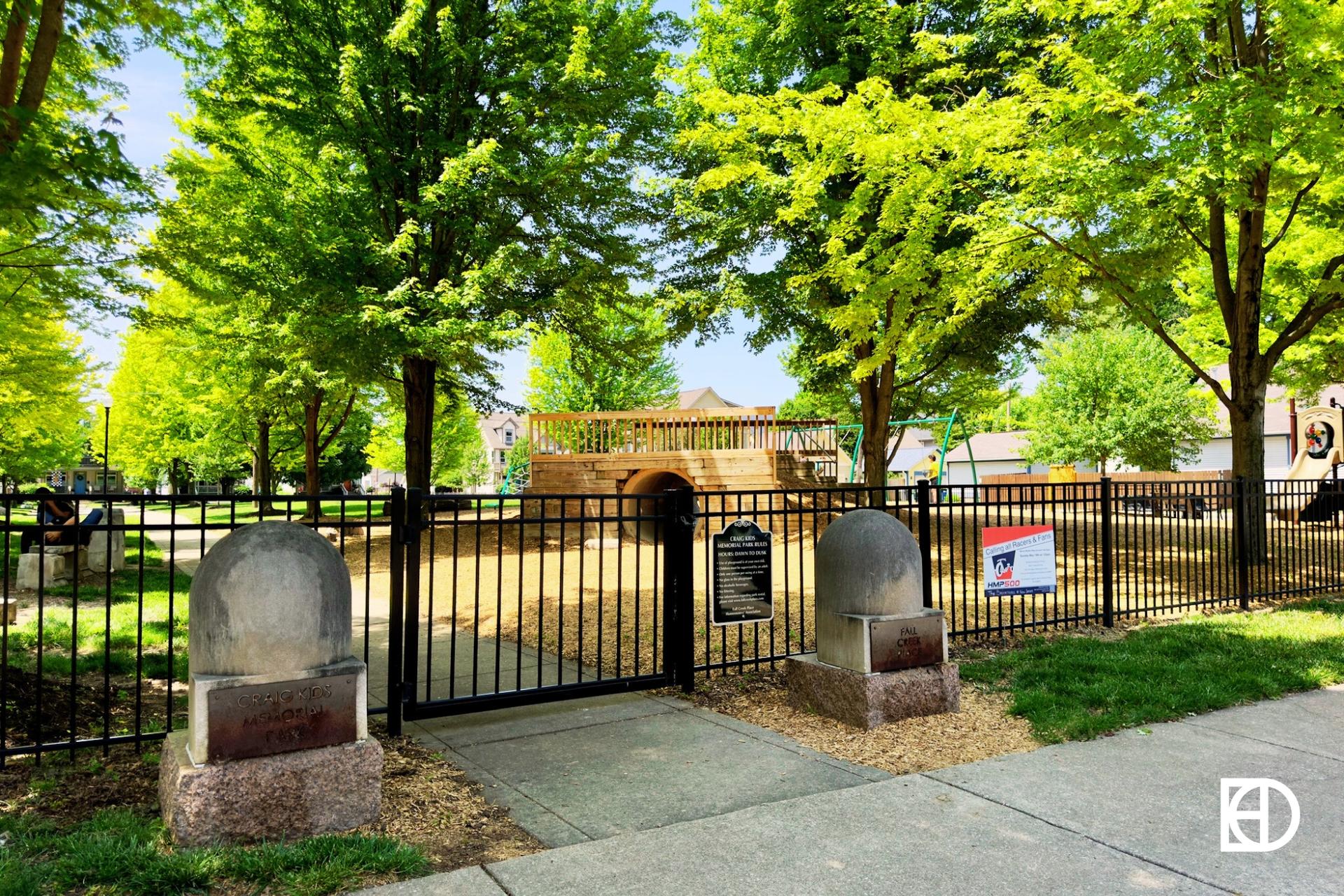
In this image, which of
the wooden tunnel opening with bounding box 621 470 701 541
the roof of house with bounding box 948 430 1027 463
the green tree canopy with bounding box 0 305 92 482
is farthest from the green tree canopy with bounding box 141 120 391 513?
the roof of house with bounding box 948 430 1027 463

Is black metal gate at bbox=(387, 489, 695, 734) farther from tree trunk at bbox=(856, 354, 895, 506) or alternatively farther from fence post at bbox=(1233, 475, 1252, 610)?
fence post at bbox=(1233, 475, 1252, 610)

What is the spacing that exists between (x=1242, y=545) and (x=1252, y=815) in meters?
7.11

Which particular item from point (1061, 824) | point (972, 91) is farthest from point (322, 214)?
point (1061, 824)

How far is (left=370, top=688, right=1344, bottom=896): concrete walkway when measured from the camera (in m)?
3.16

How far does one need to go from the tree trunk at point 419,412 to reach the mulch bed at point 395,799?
416 inches

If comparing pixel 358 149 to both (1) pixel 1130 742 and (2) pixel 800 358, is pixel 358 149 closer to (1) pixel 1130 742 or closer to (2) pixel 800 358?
(2) pixel 800 358

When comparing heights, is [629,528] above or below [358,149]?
below

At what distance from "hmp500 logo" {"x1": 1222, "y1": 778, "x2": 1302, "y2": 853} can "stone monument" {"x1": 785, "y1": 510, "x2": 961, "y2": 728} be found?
1676mm

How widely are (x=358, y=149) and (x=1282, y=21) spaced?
489 inches

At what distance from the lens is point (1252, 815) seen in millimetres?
3785

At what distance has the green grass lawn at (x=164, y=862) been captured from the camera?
303 cm

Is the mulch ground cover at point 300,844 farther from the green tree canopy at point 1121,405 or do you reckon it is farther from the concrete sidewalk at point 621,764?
the green tree canopy at point 1121,405

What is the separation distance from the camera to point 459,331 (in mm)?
12117

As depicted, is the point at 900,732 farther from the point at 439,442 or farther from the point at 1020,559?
the point at 439,442
